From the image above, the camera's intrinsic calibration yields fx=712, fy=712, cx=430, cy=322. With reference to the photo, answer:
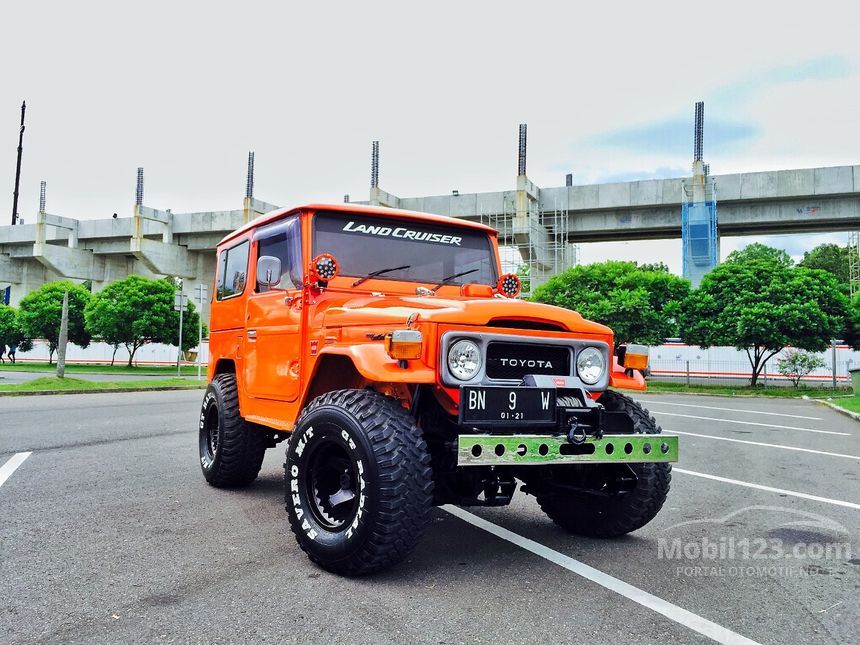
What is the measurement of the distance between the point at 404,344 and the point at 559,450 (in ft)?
3.50

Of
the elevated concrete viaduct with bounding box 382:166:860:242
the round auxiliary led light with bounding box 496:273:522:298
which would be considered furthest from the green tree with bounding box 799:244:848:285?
the round auxiliary led light with bounding box 496:273:522:298

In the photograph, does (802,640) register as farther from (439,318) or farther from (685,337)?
(685,337)

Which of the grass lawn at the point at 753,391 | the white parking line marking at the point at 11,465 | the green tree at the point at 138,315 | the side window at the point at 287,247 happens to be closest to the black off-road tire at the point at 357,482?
the side window at the point at 287,247

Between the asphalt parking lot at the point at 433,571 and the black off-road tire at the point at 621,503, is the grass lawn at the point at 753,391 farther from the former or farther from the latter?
the black off-road tire at the point at 621,503

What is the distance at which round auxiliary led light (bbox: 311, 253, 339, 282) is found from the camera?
16.6ft

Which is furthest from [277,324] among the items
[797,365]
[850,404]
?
[797,365]

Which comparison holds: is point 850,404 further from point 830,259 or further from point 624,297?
point 830,259

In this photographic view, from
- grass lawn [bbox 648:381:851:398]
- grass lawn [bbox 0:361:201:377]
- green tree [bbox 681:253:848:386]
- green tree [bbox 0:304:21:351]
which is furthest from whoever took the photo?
green tree [bbox 0:304:21:351]

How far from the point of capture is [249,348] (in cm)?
617

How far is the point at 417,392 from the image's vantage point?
435 cm

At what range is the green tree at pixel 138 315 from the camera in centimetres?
3912

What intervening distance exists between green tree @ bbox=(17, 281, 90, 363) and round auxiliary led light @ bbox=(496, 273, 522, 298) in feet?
142

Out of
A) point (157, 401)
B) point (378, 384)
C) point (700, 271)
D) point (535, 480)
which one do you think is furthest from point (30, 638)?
point (700, 271)

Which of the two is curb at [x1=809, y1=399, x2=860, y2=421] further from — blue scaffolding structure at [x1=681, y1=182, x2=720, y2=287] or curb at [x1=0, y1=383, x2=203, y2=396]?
curb at [x1=0, y1=383, x2=203, y2=396]
